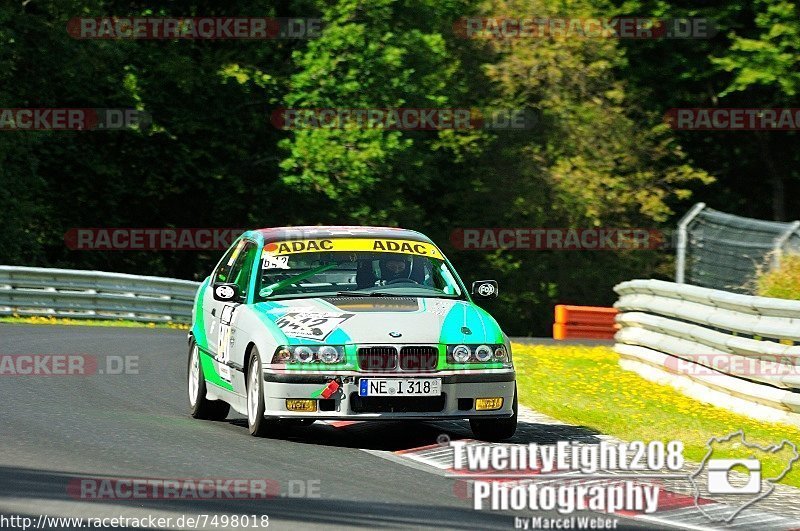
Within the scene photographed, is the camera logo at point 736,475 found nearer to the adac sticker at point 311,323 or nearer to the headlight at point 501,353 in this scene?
the headlight at point 501,353

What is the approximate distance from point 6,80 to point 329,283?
2707cm

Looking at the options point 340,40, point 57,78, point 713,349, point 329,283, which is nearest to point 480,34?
point 340,40

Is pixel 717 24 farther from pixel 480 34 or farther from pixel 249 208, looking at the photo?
pixel 249 208

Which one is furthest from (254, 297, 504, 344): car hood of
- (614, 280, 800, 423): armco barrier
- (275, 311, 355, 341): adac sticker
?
(614, 280, 800, 423): armco barrier

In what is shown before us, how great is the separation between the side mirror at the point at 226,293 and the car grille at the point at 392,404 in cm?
171

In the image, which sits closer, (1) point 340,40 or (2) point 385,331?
(2) point 385,331

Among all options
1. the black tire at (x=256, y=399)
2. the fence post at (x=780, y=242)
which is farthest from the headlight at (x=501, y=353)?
the fence post at (x=780, y=242)

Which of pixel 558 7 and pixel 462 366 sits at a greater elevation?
pixel 558 7

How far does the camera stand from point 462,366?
1109 centimetres

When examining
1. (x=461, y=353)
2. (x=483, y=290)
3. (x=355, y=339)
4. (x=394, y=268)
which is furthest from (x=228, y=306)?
(x=461, y=353)

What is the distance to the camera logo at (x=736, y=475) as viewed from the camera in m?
9.25

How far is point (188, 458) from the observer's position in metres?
10.1

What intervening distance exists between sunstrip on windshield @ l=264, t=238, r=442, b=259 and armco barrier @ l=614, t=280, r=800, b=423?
3.18 meters

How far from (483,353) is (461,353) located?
0.20m
